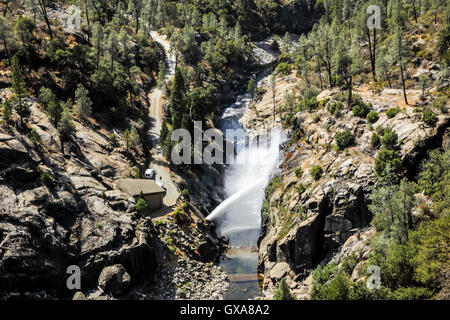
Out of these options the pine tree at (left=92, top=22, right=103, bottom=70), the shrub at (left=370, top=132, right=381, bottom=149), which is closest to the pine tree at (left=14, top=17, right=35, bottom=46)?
the pine tree at (left=92, top=22, right=103, bottom=70)

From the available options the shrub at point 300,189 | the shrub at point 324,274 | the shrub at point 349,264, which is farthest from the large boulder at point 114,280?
the shrub at point 300,189

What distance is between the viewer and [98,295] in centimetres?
4234

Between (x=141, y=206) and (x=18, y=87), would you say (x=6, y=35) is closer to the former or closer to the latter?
(x=18, y=87)

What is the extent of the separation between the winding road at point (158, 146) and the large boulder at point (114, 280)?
21.1m

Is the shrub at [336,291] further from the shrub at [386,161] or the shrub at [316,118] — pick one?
the shrub at [316,118]

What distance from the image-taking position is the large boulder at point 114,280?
1700 inches

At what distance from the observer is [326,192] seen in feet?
166

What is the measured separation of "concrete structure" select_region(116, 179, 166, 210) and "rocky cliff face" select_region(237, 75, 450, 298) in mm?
21903

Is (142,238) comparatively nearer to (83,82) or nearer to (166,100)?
(83,82)

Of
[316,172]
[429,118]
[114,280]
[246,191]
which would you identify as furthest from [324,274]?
[246,191]

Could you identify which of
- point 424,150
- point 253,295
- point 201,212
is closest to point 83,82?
point 201,212

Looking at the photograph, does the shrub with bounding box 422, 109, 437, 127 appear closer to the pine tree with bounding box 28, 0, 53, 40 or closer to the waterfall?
the waterfall

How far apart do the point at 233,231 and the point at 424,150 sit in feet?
135

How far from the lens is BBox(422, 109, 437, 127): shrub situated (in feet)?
152
